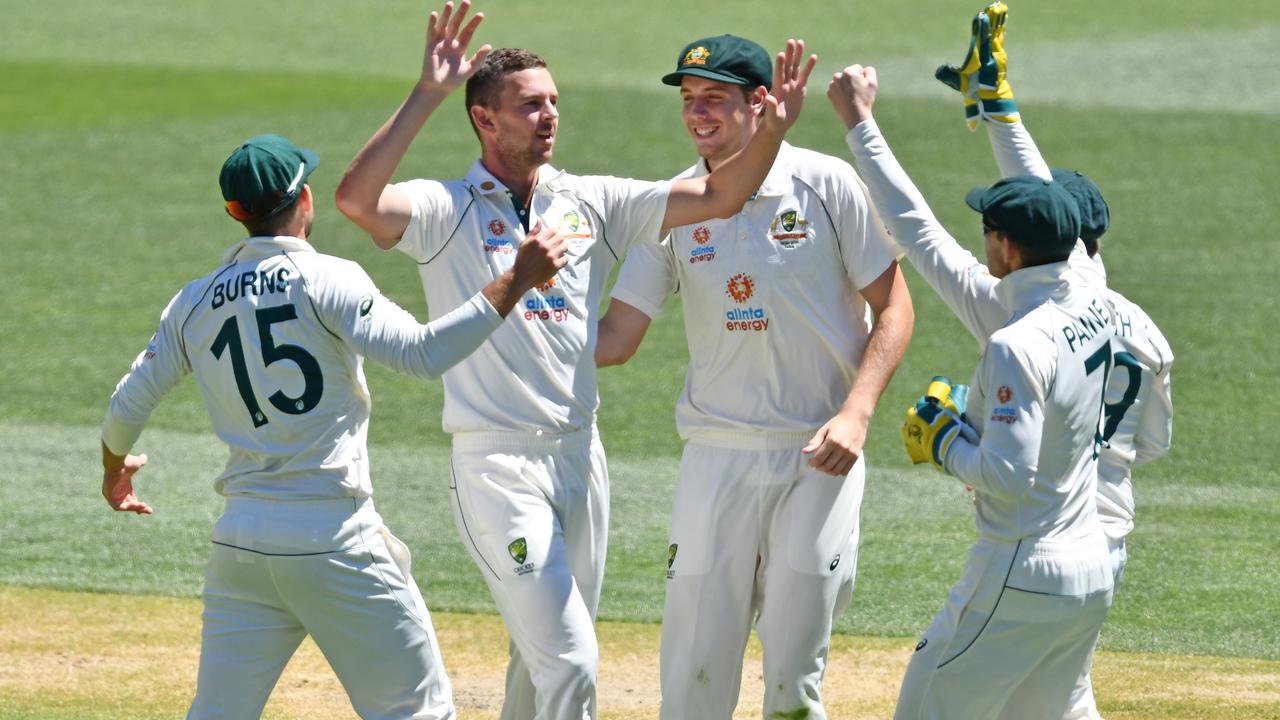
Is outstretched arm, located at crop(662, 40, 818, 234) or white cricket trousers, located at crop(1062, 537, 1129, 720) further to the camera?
white cricket trousers, located at crop(1062, 537, 1129, 720)

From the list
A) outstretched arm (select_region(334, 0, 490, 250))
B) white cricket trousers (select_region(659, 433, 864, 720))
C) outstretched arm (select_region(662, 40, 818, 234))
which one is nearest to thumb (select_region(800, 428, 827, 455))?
white cricket trousers (select_region(659, 433, 864, 720))

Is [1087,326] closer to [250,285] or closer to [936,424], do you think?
[936,424]

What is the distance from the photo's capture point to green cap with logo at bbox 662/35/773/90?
6.18m

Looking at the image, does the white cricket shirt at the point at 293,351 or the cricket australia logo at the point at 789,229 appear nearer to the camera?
the white cricket shirt at the point at 293,351

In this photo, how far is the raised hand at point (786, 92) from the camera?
19.4 feet

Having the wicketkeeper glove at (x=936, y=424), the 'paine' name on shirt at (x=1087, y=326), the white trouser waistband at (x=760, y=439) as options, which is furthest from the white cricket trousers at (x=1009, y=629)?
the white trouser waistband at (x=760, y=439)

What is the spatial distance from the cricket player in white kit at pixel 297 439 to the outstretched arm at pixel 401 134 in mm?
351

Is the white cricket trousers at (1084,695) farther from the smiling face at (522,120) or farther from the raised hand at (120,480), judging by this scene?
the raised hand at (120,480)

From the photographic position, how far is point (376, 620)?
526 centimetres

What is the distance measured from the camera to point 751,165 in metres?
5.95

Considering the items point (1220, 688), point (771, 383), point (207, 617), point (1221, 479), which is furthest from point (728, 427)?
point (1221, 479)

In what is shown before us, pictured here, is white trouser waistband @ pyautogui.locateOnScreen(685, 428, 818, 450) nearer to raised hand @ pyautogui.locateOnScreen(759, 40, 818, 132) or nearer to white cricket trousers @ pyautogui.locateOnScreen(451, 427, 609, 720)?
white cricket trousers @ pyautogui.locateOnScreen(451, 427, 609, 720)

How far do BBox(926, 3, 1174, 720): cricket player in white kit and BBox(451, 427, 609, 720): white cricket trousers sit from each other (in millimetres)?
1405

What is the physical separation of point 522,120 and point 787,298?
3.70 ft
